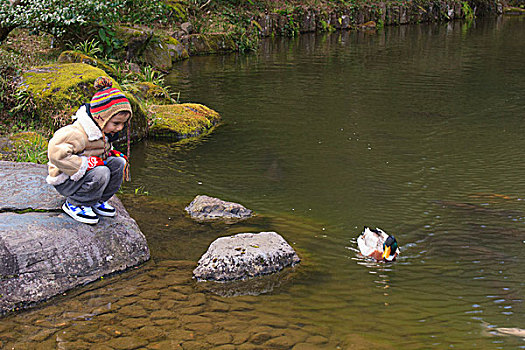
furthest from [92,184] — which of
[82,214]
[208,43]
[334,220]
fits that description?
[208,43]

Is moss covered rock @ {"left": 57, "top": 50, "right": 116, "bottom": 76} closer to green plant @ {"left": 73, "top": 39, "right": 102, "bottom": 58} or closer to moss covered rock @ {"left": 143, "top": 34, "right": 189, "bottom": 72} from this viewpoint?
green plant @ {"left": 73, "top": 39, "right": 102, "bottom": 58}

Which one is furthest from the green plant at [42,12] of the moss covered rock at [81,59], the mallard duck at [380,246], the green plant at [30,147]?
the mallard duck at [380,246]

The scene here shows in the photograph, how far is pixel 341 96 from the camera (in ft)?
45.6

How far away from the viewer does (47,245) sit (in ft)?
15.7

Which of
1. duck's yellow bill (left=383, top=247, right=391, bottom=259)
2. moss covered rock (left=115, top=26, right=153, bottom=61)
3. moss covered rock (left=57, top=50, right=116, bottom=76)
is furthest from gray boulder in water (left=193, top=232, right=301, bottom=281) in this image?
moss covered rock (left=115, top=26, right=153, bottom=61)

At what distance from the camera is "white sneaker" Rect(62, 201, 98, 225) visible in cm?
512

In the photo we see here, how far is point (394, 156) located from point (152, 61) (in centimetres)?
1031

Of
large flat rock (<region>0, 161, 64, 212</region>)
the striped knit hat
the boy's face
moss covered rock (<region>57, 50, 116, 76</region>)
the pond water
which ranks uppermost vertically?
moss covered rock (<region>57, 50, 116, 76</region>)

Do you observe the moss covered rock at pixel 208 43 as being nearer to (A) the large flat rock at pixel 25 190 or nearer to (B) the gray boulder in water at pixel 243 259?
(A) the large flat rock at pixel 25 190

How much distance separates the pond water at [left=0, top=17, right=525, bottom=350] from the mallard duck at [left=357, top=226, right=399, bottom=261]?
110 millimetres

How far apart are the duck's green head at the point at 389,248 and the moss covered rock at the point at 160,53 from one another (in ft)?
43.2

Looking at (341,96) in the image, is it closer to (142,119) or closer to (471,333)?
(142,119)

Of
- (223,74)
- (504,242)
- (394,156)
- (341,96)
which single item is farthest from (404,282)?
(223,74)

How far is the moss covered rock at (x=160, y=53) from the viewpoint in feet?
57.3
